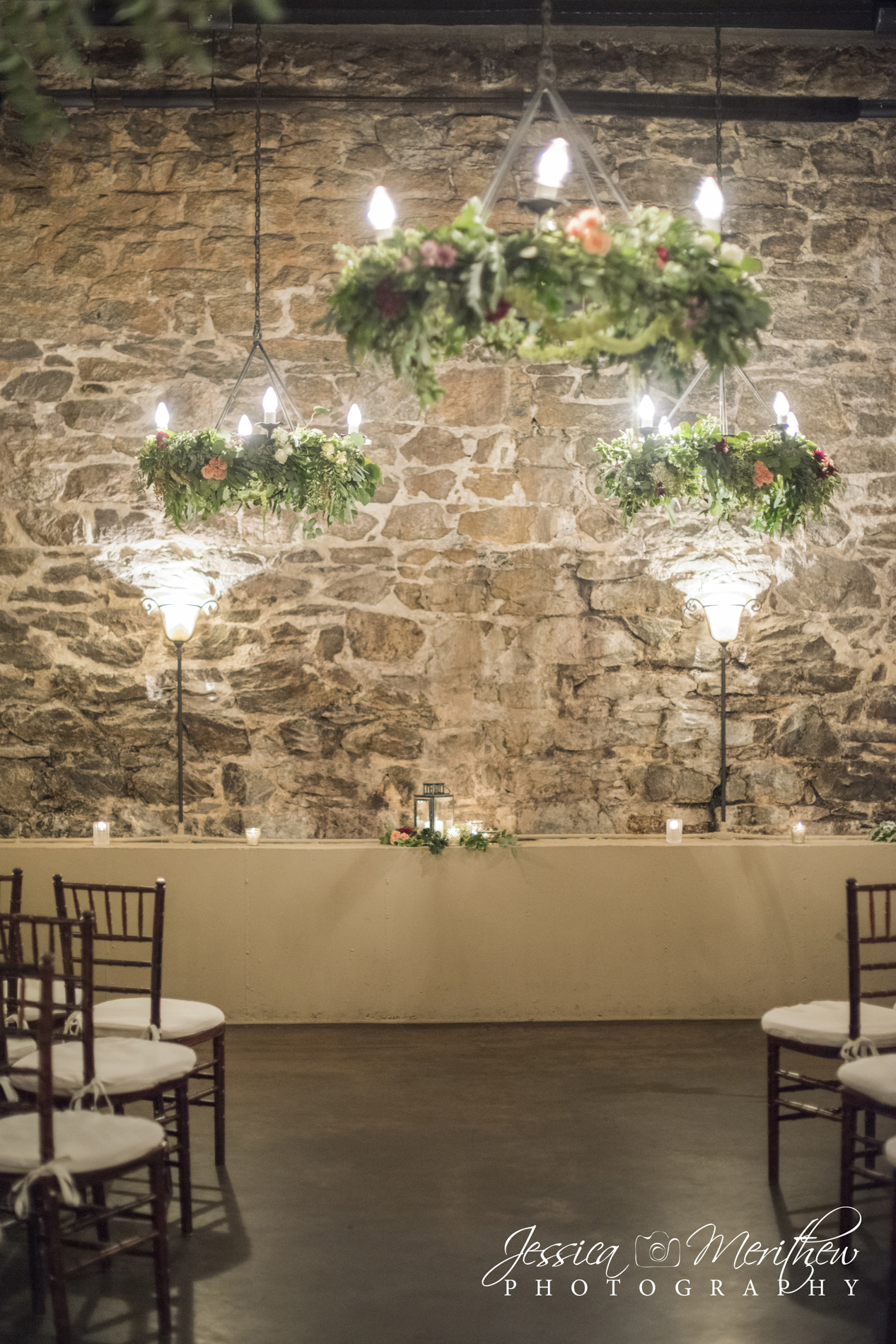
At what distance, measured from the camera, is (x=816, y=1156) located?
368 centimetres

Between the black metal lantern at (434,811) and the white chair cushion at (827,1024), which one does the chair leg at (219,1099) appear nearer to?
the white chair cushion at (827,1024)

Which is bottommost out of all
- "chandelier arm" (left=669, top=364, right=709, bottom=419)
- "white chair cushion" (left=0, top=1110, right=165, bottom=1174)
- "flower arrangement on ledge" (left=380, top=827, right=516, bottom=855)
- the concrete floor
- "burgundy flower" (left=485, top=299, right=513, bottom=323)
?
the concrete floor

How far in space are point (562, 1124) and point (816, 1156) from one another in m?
0.82

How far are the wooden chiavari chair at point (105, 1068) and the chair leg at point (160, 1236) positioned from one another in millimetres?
231

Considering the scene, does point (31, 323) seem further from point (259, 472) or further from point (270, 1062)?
point (270, 1062)

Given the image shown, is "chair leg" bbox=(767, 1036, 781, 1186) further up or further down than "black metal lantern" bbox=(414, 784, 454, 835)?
further down

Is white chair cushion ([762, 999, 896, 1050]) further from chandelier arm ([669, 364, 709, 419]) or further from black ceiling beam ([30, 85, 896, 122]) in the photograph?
black ceiling beam ([30, 85, 896, 122])

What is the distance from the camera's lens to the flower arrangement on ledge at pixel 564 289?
2.33m

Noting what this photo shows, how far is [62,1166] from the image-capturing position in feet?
8.10

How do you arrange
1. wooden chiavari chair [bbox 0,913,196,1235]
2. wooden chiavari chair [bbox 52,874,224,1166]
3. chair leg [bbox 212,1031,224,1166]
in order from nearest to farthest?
wooden chiavari chair [bbox 0,913,196,1235]
wooden chiavari chair [bbox 52,874,224,1166]
chair leg [bbox 212,1031,224,1166]

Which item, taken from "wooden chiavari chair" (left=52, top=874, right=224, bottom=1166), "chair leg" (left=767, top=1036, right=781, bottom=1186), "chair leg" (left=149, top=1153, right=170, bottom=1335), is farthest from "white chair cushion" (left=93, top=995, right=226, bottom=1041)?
"chair leg" (left=149, top=1153, right=170, bottom=1335)

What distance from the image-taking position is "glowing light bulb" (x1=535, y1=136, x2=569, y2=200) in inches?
91.4

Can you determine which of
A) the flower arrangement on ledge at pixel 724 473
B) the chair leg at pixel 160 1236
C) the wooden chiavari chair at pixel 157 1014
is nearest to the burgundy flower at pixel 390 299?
the wooden chiavari chair at pixel 157 1014

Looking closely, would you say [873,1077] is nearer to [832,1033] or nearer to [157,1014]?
[832,1033]
